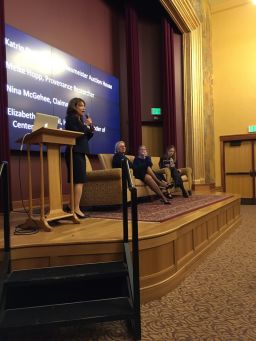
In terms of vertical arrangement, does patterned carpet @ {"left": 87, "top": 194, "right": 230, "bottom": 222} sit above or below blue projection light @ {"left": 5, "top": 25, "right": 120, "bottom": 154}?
below

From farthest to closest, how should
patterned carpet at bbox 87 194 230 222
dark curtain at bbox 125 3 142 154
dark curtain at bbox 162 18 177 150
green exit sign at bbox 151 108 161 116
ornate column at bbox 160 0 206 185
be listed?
ornate column at bbox 160 0 206 185 < green exit sign at bbox 151 108 161 116 < dark curtain at bbox 162 18 177 150 < dark curtain at bbox 125 3 142 154 < patterned carpet at bbox 87 194 230 222

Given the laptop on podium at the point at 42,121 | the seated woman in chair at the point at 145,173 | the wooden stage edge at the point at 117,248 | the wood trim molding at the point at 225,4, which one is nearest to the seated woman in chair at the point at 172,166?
the seated woman in chair at the point at 145,173

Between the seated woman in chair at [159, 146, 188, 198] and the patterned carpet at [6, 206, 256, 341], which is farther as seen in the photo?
the seated woman in chair at [159, 146, 188, 198]

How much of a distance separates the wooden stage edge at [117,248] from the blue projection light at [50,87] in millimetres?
1690

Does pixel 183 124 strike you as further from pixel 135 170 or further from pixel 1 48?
pixel 1 48

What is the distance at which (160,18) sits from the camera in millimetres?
6738

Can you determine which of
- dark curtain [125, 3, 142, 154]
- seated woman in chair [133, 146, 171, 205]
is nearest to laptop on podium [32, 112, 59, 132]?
seated woman in chair [133, 146, 171, 205]

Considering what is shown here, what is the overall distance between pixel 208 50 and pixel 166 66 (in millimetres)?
2115

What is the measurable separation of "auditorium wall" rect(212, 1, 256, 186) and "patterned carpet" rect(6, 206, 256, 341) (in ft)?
19.6

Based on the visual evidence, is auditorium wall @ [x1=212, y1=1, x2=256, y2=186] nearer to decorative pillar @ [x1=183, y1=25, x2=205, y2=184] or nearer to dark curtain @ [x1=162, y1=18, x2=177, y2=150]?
decorative pillar @ [x1=183, y1=25, x2=205, y2=184]

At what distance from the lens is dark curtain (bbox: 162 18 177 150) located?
6.53 metres

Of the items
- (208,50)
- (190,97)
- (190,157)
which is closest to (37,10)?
(190,97)

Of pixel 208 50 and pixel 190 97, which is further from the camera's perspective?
pixel 208 50

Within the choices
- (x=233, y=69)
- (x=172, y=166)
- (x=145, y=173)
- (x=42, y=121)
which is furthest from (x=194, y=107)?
(x=42, y=121)
